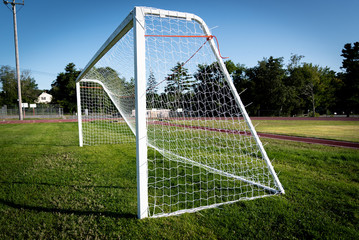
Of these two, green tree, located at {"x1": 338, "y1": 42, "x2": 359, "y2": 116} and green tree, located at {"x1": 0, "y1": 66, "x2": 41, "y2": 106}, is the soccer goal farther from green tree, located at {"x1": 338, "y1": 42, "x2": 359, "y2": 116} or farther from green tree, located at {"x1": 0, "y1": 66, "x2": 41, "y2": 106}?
green tree, located at {"x1": 0, "y1": 66, "x2": 41, "y2": 106}

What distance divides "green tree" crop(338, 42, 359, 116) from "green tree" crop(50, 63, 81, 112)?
53.7m

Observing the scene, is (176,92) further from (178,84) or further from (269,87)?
(269,87)

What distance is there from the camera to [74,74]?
4466 cm

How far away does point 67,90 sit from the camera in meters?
43.2

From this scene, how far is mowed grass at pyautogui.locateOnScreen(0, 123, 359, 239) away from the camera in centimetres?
213

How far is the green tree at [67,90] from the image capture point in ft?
139

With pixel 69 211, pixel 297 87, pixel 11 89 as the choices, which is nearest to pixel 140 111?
pixel 69 211

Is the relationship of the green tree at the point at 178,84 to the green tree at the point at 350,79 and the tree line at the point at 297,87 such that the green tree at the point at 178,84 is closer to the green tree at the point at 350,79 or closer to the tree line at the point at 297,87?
Answer: the tree line at the point at 297,87

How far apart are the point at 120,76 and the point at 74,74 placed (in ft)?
150

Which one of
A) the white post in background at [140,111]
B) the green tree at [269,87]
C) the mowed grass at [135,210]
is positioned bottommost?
the mowed grass at [135,210]

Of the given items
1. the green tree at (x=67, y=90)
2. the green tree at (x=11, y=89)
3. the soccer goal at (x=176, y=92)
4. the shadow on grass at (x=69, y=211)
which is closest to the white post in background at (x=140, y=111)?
the soccer goal at (x=176, y=92)

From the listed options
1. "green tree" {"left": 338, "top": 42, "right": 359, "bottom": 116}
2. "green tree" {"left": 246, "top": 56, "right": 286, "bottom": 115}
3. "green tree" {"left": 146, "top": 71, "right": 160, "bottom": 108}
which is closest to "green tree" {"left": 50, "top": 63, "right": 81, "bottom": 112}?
"green tree" {"left": 246, "top": 56, "right": 286, "bottom": 115}

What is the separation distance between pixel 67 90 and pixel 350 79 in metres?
57.1

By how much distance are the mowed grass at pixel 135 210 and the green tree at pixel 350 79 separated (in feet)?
131
